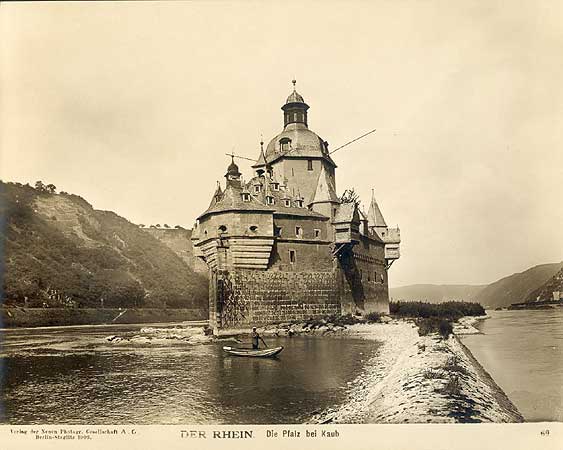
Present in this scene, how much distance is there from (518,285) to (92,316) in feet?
61.3

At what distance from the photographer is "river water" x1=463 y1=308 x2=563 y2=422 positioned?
6.60 meters

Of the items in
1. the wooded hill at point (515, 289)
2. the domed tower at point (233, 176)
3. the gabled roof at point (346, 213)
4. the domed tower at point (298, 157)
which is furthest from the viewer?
the domed tower at point (298, 157)

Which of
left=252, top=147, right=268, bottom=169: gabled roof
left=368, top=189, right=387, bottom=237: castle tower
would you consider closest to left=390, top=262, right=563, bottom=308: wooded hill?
left=368, top=189, right=387, bottom=237: castle tower

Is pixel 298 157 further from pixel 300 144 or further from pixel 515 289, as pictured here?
pixel 515 289

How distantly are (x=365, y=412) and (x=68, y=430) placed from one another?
3.95 metres

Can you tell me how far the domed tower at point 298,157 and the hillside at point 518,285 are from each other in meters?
8.12

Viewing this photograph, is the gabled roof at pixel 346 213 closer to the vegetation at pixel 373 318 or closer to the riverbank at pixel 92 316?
the vegetation at pixel 373 318

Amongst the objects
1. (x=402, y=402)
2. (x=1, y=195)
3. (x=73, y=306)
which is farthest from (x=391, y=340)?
(x=73, y=306)

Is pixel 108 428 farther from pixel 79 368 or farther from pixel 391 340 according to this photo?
pixel 391 340

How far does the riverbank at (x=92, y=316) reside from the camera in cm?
1898

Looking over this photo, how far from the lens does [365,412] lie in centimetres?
641

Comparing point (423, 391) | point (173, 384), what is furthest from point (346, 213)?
point (423, 391)

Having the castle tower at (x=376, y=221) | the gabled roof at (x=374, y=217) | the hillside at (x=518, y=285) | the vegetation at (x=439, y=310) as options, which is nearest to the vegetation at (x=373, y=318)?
the vegetation at (x=439, y=310)

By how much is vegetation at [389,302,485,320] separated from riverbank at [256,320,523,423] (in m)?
8.96
